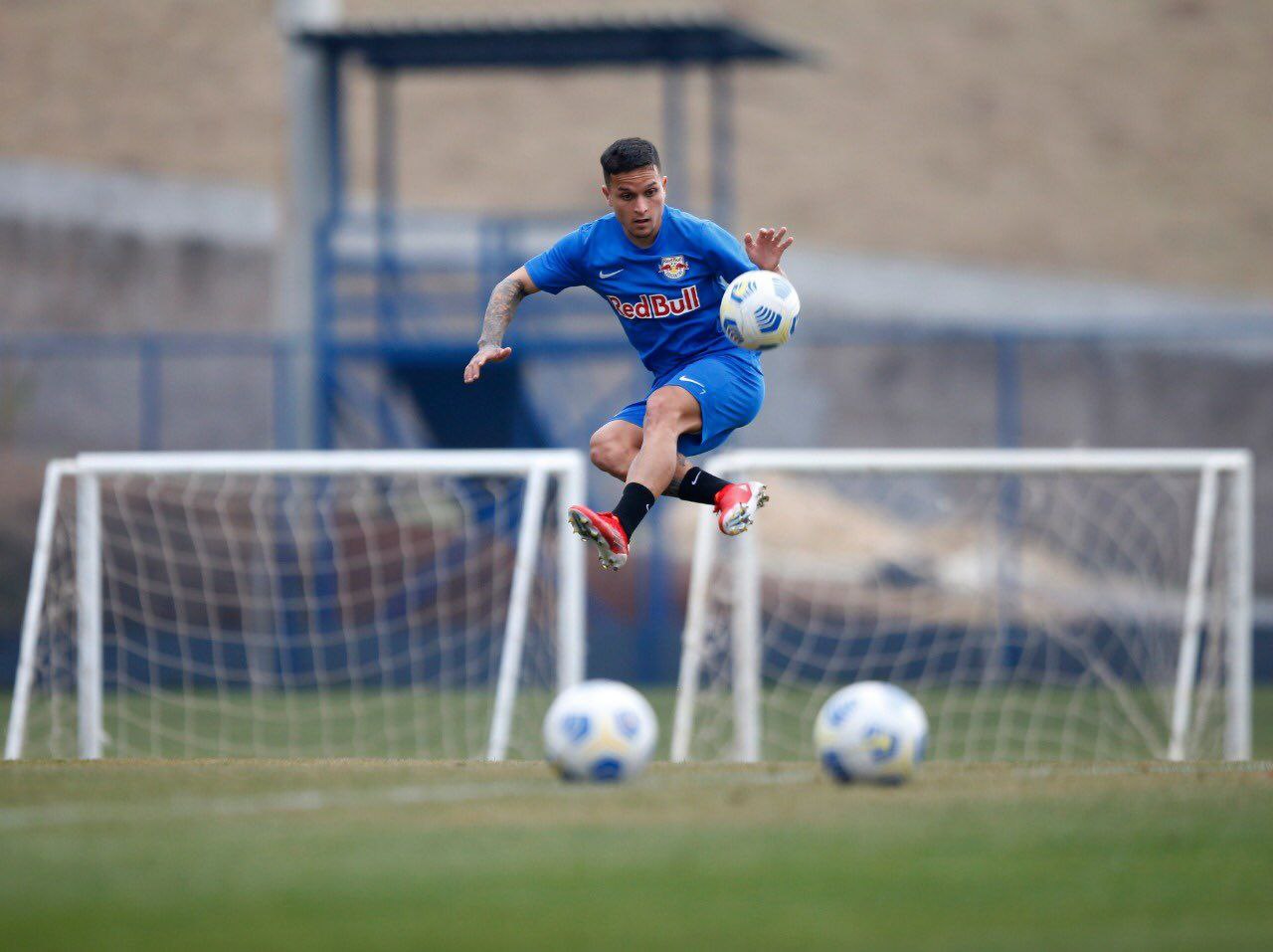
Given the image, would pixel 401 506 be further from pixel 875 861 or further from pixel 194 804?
pixel 875 861

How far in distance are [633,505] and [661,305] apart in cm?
93

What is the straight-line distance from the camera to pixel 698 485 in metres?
7.93

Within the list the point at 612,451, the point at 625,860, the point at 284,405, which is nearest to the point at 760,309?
the point at 612,451

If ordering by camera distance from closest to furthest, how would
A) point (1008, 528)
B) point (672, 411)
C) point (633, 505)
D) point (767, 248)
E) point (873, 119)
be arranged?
point (633, 505) → point (672, 411) → point (767, 248) → point (1008, 528) → point (873, 119)

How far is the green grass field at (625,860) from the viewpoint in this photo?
13.5 ft

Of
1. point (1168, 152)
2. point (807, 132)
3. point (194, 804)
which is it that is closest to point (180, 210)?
point (807, 132)

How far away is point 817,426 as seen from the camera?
2225 cm

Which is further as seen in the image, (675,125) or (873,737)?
(675,125)

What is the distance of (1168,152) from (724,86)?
31.4ft

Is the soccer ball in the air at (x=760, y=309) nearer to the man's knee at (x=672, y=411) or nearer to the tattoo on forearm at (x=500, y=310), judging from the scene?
the man's knee at (x=672, y=411)

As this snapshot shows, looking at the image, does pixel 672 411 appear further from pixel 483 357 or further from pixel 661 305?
pixel 483 357

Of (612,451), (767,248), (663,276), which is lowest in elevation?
(612,451)

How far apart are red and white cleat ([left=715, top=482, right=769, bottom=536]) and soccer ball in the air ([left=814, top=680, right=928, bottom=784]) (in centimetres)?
134

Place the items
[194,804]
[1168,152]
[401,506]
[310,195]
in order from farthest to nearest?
[1168,152] < [310,195] < [401,506] < [194,804]
